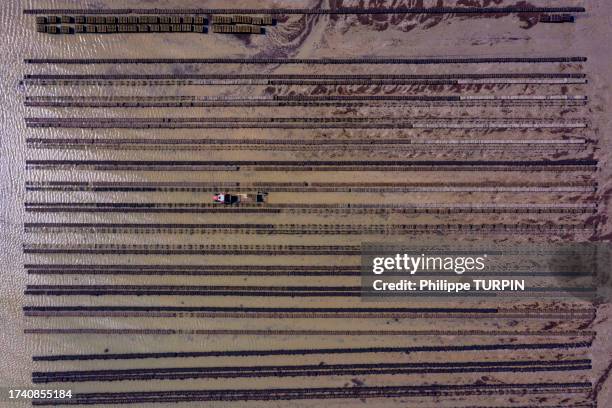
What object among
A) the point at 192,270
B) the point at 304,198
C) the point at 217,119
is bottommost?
the point at 192,270

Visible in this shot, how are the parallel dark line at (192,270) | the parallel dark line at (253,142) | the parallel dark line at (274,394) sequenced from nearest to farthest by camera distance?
the parallel dark line at (274,394) < the parallel dark line at (192,270) < the parallel dark line at (253,142)

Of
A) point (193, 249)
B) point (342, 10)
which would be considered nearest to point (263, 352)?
point (193, 249)

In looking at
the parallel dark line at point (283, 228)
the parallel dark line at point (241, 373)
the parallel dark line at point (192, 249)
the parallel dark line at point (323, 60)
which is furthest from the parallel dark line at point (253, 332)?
the parallel dark line at point (323, 60)

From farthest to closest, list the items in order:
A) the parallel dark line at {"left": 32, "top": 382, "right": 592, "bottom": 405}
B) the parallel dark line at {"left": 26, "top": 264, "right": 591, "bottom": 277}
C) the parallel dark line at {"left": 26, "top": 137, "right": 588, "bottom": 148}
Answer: the parallel dark line at {"left": 26, "top": 137, "right": 588, "bottom": 148} < the parallel dark line at {"left": 26, "top": 264, "right": 591, "bottom": 277} < the parallel dark line at {"left": 32, "top": 382, "right": 592, "bottom": 405}

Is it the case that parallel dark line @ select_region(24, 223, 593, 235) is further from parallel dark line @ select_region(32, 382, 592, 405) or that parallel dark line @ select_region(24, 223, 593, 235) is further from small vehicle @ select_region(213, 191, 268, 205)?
parallel dark line @ select_region(32, 382, 592, 405)

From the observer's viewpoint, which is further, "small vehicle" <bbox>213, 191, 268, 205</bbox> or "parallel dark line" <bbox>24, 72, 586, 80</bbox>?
"parallel dark line" <bbox>24, 72, 586, 80</bbox>

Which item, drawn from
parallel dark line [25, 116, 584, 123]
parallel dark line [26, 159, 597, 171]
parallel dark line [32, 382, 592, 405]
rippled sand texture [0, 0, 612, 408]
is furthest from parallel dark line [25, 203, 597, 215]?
parallel dark line [32, 382, 592, 405]

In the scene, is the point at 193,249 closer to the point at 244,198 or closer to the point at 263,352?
the point at 244,198

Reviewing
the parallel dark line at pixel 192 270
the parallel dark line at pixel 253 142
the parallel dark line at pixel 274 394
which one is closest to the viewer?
the parallel dark line at pixel 274 394

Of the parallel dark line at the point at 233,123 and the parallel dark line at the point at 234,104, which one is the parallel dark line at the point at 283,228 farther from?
the parallel dark line at the point at 234,104
